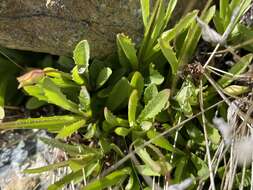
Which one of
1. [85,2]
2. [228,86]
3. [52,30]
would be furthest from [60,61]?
[228,86]

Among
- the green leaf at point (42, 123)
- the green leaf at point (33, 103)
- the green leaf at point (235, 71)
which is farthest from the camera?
the green leaf at point (33, 103)

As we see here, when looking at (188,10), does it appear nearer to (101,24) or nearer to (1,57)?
(101,24)

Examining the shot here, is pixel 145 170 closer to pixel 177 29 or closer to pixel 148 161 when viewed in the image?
pixel 148 161

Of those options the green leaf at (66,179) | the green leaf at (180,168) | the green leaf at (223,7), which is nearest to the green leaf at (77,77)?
the green leaf at (66,179)

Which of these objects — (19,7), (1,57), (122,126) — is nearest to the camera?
(19,7)

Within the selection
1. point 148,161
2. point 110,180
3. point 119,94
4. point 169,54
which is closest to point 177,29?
point 169,54

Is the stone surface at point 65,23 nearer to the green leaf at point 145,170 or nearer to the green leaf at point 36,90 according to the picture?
the green leaf at point 36,90
